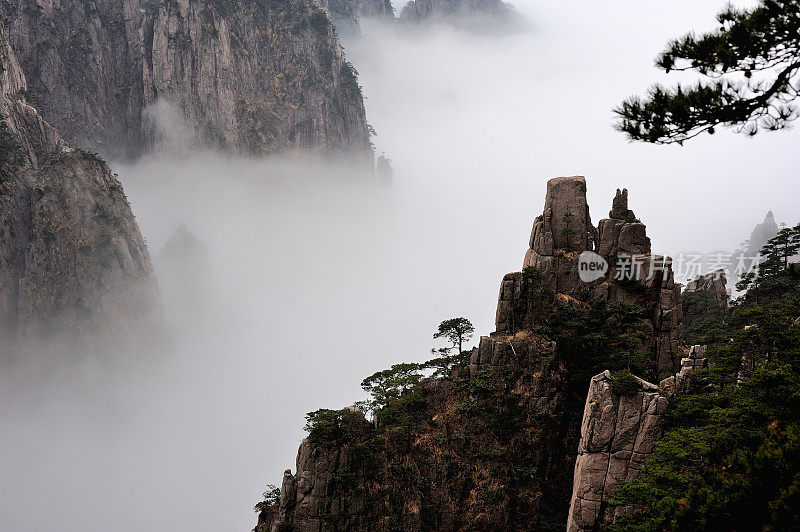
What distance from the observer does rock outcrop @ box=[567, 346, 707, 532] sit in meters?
23.7

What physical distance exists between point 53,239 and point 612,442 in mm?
70203

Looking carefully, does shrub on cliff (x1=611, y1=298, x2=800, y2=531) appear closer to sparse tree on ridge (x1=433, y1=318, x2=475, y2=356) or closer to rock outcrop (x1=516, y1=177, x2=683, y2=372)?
rock outcrop (x1=516, y1=177, x2=683, y2=372)

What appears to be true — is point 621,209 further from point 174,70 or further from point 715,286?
point 174,70

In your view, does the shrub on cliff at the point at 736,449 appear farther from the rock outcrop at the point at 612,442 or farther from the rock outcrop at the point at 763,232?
the rock outcrop at the point at 763,232

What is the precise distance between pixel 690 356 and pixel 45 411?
76.9 m

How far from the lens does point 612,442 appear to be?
957 inches

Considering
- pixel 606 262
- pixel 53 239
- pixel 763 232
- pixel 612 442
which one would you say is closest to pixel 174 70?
pixel 53 239

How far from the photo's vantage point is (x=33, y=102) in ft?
263

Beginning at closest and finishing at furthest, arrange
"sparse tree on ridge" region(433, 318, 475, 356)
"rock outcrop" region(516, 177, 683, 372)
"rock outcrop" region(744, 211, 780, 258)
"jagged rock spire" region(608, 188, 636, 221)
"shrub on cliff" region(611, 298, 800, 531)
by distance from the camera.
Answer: "shrub on cliff" region(611, 298, 800, 531) < "rock outcrop" region(516, 177, 683, 372) < "sparse tree on ridge" region(433, 318, 475, 356) < "jagged rock spire" region(608, 188, 636, 221) < "rock outcrop" region(744, 211, 780, 258)

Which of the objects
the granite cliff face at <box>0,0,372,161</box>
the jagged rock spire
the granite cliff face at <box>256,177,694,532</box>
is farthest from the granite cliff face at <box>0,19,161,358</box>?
the jagged rock spire

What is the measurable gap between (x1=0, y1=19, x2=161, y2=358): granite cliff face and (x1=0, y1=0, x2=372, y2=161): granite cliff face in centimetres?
1936

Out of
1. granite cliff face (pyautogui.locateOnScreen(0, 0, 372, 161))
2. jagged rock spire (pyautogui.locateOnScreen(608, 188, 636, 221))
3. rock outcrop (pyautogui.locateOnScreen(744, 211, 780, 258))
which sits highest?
granite cliff face (pyautogui.locateOnScreen(0, 0, 372, 161))

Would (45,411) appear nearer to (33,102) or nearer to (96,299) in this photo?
(96,299)

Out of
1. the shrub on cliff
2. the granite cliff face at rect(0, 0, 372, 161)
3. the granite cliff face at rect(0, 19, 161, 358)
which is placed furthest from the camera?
the granite cliff face at rect(0, 0, 372, 161)
